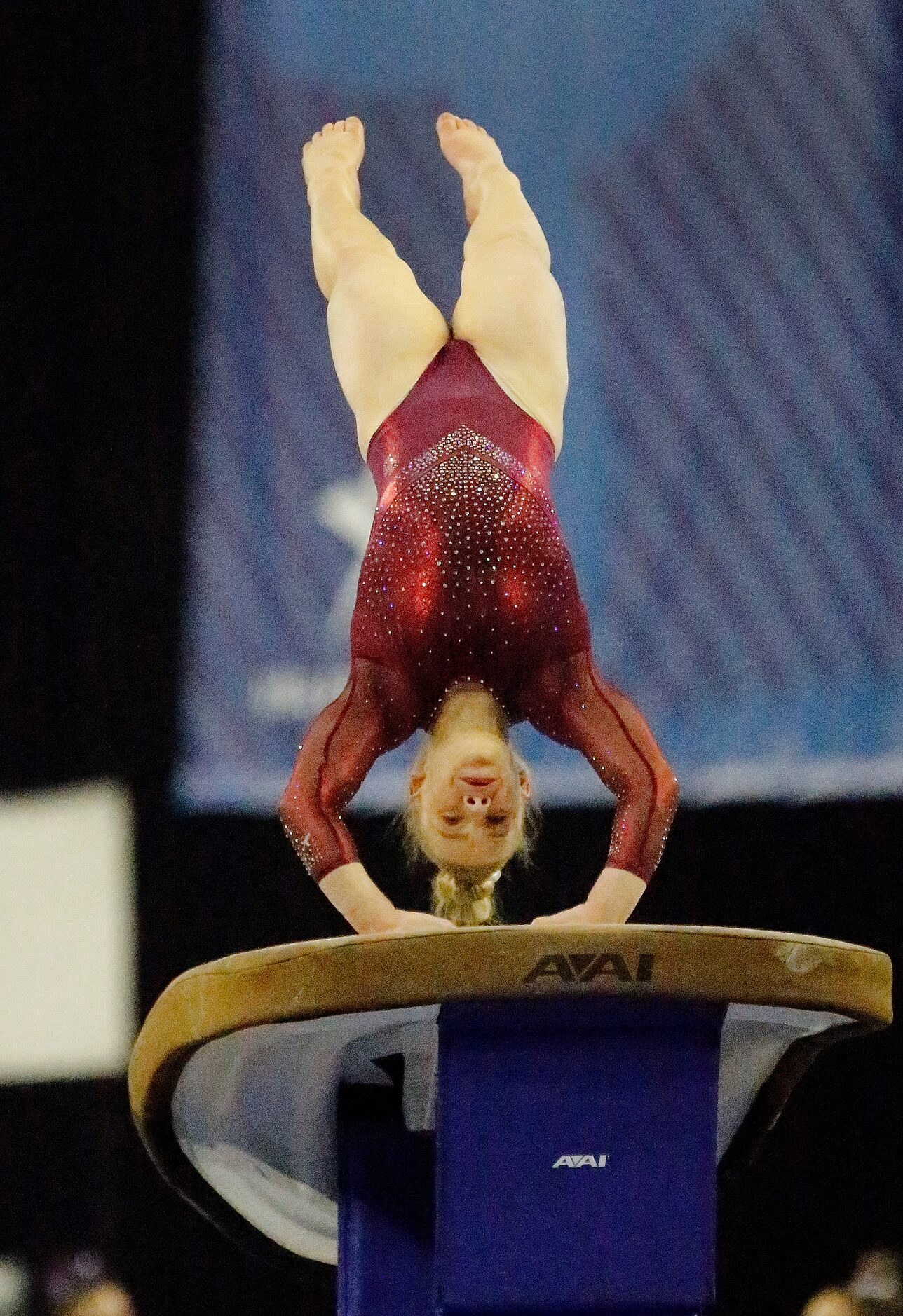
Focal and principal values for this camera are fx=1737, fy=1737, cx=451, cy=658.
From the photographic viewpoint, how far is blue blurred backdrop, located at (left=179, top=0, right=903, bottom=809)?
3.56 m

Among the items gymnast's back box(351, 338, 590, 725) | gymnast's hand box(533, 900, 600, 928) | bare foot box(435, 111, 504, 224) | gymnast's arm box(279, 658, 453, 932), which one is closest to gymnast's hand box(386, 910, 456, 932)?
gymnast's arm box(279, 658, 453, 932)

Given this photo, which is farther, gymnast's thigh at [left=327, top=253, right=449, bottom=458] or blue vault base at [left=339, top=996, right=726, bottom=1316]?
gymnast's thigh at [left=327, top=253, right=449, bottom=458]

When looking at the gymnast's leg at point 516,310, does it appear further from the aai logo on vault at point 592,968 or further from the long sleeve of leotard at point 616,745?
the aai logo on vault at point 592,968

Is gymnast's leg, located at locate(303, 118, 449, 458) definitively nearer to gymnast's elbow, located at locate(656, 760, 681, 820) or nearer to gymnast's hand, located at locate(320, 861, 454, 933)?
gymnast's elbow, located at locate(656, 760, 681, 820)

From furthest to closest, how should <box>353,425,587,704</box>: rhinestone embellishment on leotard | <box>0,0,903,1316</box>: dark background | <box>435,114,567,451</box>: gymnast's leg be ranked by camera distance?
<box>0,0,903,1316</box>: dark background, <box>435,114,567,451</box>: gymnast's leg, <box>353,425,587,704</box>: rhinestone embellishment on leotard

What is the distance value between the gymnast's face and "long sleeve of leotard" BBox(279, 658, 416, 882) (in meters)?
0.11

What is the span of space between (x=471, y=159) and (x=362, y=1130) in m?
1.77

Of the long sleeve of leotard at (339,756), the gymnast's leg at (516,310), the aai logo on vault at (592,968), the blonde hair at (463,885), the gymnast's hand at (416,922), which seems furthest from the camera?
the gymnast's leg at (516,310)

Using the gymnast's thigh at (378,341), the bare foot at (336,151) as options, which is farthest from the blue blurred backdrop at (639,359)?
the gymnast's thigh at (378,341)

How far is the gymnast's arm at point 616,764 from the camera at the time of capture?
2055 mm

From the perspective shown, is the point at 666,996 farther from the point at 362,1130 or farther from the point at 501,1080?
the point at 362,1130

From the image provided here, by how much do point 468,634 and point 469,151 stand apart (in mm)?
1006

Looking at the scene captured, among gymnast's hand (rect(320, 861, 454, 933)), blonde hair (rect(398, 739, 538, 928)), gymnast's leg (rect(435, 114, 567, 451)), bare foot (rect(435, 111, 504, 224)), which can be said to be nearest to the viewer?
gymnast's hand (rect(320, 861, 454, 933))

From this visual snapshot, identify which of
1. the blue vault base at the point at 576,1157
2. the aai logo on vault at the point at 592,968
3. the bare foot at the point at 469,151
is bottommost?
the blue vault base at the point at 576,1157
